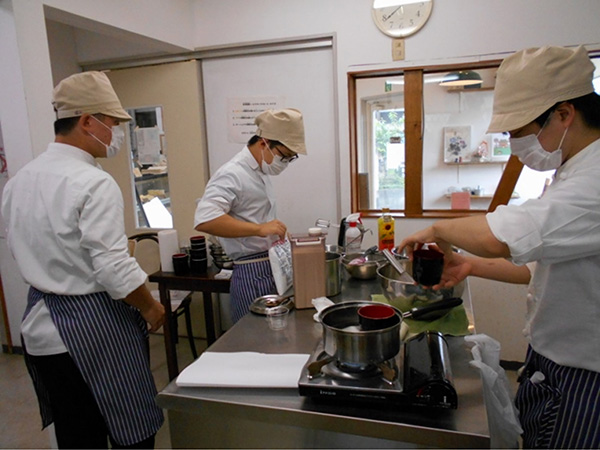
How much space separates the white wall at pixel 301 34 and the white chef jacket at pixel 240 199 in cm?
92

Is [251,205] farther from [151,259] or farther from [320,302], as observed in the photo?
[151,259]

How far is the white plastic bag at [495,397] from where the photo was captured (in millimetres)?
1055

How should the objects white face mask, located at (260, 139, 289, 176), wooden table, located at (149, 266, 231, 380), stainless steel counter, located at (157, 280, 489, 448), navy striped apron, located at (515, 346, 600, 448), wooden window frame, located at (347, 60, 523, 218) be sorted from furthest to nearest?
wooden window frame, located at (347, 60, 523, 218) < wooden table, located at (149, 266, 231, 380) < white face mask, located at (260, 139, 289, 176) < navy striped apron, located at (515, 346, 600, 448) < stainless steel counter, located at (157, 280, 489, 448)

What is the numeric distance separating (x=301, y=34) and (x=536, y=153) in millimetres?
2133

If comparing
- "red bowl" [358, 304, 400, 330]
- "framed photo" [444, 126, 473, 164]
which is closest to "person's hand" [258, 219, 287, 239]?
"red bowl" [358, 304, 400, 330]

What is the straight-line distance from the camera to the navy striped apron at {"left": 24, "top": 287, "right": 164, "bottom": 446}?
1381mm

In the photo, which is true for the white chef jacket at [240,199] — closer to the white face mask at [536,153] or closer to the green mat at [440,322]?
the green mat at [440,322]

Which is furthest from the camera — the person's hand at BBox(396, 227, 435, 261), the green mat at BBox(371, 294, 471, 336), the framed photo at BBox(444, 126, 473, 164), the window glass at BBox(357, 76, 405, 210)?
the framed photo at BBox(444, 126, 473, 164)

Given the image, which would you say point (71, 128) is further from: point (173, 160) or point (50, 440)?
point (173, 160)

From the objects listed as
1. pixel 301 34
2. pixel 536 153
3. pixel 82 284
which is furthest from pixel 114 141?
pixel 301 34

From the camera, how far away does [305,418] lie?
0.91m

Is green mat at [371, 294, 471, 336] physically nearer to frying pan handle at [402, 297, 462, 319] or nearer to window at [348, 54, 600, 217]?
frying pan handle at [402, 297, 462, 319]

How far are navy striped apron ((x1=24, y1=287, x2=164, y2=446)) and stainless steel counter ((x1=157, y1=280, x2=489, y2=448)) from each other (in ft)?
1.34

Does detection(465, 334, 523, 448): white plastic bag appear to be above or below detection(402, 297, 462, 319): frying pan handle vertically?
below
